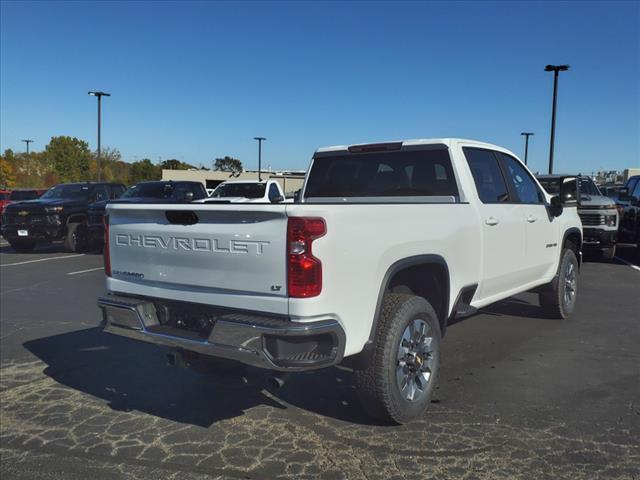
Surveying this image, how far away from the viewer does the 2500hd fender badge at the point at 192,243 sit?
3195 millimetres

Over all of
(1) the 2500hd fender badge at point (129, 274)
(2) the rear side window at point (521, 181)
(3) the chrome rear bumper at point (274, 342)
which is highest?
(2) the rear side window at point (521, 181)

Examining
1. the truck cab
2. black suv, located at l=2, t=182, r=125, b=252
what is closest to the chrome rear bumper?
black suv, located at l=2, t=182, r=125, b=252

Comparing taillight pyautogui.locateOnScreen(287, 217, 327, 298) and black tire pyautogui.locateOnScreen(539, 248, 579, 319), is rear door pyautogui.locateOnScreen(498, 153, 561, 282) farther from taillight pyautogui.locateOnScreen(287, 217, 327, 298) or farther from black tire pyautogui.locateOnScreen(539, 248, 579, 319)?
taillight pyautogui.locateOnScreen(287, 217, 327, 298)

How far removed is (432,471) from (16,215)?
14256mm

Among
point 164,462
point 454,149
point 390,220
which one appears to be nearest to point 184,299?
point 164,462

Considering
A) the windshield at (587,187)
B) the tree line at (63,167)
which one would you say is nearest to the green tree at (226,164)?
the tree line at (63,167)

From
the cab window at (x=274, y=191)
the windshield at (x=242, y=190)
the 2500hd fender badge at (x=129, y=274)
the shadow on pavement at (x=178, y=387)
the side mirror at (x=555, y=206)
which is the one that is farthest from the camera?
the windshield at (x=242, y=190)

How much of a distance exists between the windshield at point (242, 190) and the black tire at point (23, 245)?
524cm

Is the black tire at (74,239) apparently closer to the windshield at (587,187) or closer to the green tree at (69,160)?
the windshield at (587,187)

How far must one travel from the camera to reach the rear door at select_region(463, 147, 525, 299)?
4.75m

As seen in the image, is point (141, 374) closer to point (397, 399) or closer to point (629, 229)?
point (397, 399)

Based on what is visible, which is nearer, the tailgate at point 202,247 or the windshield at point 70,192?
the tailgate at point 202,247

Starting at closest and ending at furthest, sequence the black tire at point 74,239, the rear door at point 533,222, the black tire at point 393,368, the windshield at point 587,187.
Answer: the black tire at point 393,368, the rear door at point 533,222, the windshield at point 587,187, the black tire at point 74,239

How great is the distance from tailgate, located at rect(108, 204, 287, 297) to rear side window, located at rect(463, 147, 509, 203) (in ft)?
7.84
